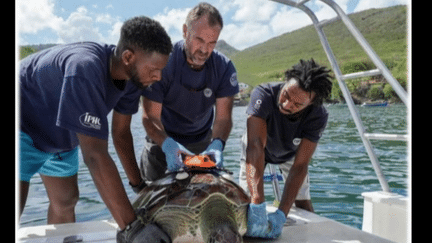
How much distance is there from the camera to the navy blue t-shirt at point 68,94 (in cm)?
143

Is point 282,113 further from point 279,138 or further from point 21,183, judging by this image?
point 21,183

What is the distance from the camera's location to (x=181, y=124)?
2.55 meters

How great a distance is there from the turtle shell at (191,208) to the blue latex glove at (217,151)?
0.25 m

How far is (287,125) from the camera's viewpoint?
2.48 m

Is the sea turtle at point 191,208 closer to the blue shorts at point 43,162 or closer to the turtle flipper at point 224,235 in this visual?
the turtle flipper at point 224,235

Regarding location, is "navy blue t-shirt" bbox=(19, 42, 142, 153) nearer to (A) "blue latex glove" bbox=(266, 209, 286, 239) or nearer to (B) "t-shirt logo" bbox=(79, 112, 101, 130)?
(B) "t-shirt logo" bbox=(79, 112, 101, 130)

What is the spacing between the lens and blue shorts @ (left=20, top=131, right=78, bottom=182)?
1961mm

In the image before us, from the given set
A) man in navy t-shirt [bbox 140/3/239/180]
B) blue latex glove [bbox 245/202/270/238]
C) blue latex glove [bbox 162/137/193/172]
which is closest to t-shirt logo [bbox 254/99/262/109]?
man in navy t-shirt [bbox 140/3/239/180]

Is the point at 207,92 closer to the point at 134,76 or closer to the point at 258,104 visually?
the point at 258,104

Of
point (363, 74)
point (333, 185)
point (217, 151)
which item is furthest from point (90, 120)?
point (333, 185)

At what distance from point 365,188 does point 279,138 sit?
5.40 m

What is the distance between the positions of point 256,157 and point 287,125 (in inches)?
13.7

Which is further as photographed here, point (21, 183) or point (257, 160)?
point (257, 160)

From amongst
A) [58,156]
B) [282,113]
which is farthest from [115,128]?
[282,113]
